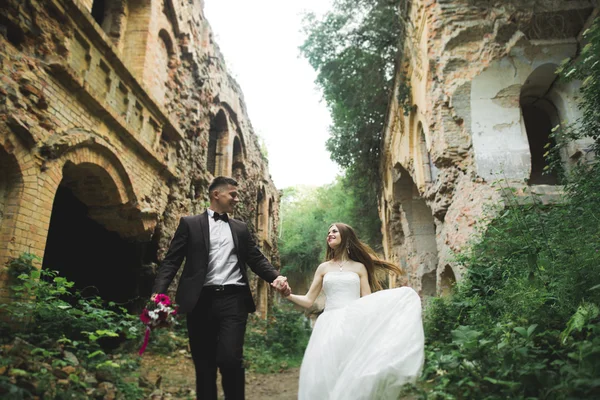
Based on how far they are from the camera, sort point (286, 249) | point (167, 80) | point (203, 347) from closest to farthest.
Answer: point (203, 347) < point (167, 80) < point (286, 249)

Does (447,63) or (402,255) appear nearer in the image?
(447,63)

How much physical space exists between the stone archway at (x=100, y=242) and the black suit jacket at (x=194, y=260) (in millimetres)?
4034

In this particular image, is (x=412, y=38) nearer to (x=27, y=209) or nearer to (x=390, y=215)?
(x=390, y=215)

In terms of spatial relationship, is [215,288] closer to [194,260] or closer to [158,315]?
[194,260]

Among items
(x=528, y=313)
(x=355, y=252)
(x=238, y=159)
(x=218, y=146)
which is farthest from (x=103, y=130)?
(x=238, y=159)

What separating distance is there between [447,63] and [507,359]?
23.2 ft

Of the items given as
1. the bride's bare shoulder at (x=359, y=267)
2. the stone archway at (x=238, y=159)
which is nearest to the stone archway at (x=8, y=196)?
the bride's bare shoulder at (x=359, y=267)

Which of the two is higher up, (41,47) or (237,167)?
(237,167)

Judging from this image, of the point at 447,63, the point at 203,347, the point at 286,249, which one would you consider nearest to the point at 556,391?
the point at 203,347

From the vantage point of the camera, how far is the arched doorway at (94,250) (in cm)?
765

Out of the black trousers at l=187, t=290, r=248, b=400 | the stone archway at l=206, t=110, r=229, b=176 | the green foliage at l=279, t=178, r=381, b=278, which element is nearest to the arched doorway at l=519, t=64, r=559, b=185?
the black trousers at l=187, t=290, r=248, b=400

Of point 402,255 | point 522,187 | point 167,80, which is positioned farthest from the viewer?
point 402,255

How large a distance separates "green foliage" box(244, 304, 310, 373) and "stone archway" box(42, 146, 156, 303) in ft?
10.8

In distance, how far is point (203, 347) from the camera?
3.20m
